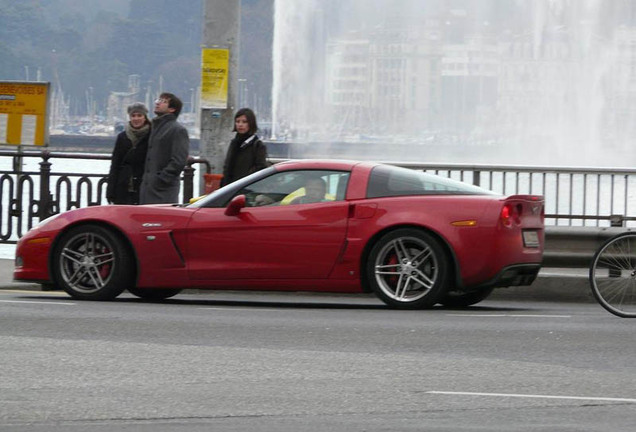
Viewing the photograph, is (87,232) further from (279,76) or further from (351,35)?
(351,35)

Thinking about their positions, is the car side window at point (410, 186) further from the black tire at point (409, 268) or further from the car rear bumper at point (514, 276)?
the car rear bumper at point (514, 276)

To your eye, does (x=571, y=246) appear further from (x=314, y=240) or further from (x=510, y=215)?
(x=314, y=240)

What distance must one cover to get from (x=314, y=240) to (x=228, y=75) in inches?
168

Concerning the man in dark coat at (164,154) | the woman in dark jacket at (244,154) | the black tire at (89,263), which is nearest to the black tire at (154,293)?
the black tire at (89,263)

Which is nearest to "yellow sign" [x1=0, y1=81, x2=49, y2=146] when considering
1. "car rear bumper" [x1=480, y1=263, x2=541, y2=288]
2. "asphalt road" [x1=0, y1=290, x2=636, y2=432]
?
"asphalt road" [x1=0, y1=290, x2=636, y2=432]

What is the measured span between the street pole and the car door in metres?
3.61

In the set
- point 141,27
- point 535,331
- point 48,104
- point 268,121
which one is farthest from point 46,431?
point 141,27

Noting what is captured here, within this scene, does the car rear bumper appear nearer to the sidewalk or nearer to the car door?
the car door

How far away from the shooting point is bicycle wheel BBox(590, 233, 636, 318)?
37.9 ft

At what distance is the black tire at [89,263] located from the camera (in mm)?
12336

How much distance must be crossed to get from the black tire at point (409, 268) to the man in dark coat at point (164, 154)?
352 centimetres

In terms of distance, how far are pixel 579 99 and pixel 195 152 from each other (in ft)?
161

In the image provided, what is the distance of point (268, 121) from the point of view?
134375 millimetres

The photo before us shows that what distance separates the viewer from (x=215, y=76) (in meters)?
15.8
